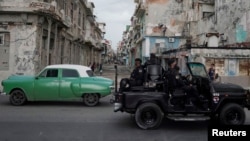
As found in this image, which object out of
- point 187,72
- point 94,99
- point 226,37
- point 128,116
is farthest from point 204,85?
point 226,37

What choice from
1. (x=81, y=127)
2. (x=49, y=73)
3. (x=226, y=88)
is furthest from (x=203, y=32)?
(x=81, y=127)

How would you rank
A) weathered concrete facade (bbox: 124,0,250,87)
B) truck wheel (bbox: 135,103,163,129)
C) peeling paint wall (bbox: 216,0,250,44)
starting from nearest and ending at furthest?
1. truck wheel (bbox: 135,103,163,129)
2. weathered concrete facade (bbox: 124,0,250,87)
3. peeling paint wall (bbox: 216,0,250,44)

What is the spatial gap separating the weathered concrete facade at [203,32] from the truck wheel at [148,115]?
2.27 metres

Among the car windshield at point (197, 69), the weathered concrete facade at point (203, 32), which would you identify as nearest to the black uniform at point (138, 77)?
the car windshield at point (197, 69)

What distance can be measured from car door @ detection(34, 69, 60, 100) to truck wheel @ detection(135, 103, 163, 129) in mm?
5413

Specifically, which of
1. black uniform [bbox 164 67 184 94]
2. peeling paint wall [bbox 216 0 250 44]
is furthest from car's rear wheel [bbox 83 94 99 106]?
peeling paint wall [bbox 216 0 250 44]

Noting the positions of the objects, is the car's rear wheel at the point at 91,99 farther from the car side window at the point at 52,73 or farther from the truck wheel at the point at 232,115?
the truck wheel at the point at 232,115

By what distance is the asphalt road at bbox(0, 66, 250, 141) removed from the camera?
8.08 meters

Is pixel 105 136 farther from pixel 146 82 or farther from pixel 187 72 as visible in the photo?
pixel 187 72

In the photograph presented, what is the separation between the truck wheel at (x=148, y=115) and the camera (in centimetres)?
898

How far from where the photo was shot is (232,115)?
30.1 ft

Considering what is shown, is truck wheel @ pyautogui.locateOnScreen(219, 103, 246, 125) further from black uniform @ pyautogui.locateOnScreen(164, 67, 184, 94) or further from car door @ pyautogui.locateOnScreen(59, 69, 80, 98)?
car door @ pyautogui.locateOnScreen(59, 69, 80, 98)

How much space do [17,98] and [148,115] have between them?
6728mm

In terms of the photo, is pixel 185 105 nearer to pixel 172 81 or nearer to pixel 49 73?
pixel 172 81
